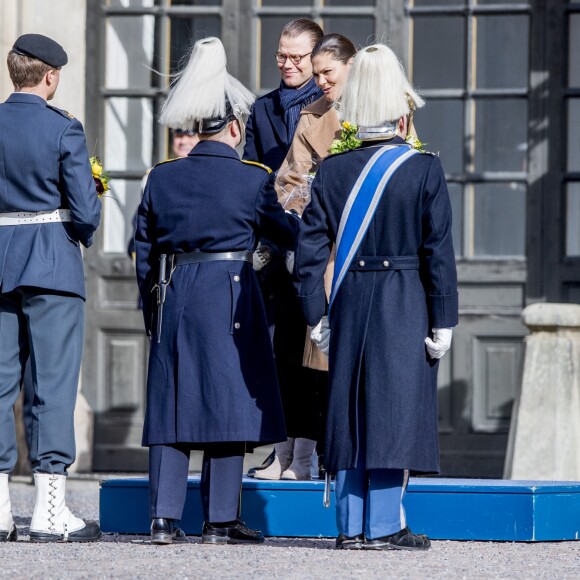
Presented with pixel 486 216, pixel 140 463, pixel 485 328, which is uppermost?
pixel 486 216

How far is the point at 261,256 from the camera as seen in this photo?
6.94m

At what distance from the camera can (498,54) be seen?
31.9 ft

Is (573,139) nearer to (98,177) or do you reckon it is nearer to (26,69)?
(98,177)

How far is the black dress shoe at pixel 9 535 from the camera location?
655 centimetres

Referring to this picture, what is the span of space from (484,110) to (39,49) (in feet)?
12.7

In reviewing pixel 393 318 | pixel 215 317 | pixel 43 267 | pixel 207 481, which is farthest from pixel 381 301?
pixel 43 267

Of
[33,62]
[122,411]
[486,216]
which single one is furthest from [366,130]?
[122,411]

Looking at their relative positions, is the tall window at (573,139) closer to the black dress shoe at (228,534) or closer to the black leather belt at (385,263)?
the black leather belt at (385,263)

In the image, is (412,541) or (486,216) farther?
(486,216)

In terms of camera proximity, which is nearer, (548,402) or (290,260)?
(290,260)

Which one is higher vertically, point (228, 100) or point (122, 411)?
point (228, 100)

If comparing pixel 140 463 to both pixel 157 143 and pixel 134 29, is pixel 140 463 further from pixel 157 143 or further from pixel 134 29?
pixel 134 29

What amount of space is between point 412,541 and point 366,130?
1573 mm

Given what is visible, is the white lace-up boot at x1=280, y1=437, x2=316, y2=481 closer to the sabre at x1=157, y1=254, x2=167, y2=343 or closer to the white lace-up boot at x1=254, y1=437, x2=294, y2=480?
the white lace-up boot at x1=254, y1=437, x2=294, y2=480
